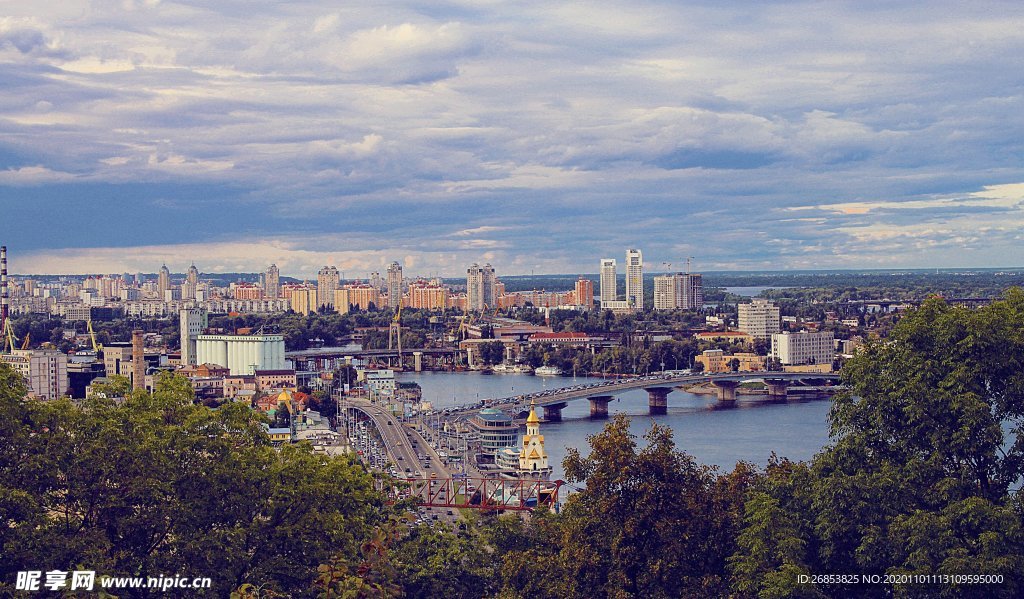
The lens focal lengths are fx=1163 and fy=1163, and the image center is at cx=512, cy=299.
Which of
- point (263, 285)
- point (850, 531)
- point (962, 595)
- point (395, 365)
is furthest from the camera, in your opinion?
point (263, 285)

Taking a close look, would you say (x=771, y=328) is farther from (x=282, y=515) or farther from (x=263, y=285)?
(x=263, y=285)

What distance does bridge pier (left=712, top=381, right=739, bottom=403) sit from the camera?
2523cm

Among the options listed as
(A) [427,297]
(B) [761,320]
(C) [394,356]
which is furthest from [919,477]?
(A) [427,297]

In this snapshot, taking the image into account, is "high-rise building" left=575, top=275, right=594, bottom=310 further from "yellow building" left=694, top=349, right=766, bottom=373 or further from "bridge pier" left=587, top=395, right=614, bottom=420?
"bridge pier" left=587, top=395, right=614, bottom=420

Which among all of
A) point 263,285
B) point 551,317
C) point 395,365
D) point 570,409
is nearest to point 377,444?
point 570,409

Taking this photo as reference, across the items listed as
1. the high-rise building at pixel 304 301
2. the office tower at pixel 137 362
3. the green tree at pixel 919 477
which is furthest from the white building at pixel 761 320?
the green tree at pixel 919 477

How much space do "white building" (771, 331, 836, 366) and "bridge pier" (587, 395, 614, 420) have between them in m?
11.6

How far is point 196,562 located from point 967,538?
8.01 feet

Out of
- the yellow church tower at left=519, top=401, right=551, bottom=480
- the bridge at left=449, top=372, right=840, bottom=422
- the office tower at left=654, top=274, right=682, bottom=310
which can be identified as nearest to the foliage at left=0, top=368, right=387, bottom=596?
the yellow church tower at left=519, top=401, right=551, bottom=480

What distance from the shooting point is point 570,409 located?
80.5 ft

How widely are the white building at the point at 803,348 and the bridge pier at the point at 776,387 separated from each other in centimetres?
733

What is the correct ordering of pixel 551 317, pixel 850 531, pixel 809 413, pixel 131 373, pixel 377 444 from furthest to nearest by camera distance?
1. pixel 551 317
2. pixel 131 373
3. pixel 809 413
4. pixel 377 444
5. pixel 850 531

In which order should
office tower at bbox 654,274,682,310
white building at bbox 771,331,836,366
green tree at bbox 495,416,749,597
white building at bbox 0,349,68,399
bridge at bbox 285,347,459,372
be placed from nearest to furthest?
green tree at bbox 495,416,749,597, white building at bbox 0,349,68,399, white building at bbox 771,331,836,366, bridge at bbox 285,347,459,372, office tower at bbox 654,274,682,310

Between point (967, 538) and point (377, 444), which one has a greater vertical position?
point (967, 538)
